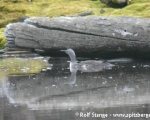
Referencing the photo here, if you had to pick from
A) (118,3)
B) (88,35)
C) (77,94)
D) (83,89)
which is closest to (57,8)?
(118,3)

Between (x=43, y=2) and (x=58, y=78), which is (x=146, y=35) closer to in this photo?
(x=58, y=78)

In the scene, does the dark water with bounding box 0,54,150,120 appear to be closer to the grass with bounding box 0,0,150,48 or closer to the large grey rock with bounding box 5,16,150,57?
the large grey rock with bounding box 5,16,150,57

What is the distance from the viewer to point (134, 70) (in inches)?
Result: 996

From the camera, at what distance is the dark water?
15305 mm

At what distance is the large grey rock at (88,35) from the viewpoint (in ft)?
89.0

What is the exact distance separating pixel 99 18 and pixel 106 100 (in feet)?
37.0

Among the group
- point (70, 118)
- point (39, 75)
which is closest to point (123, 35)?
point (39, 75)

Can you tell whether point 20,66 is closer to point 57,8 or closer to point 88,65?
point 88,65

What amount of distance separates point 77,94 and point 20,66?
10904 millimetres

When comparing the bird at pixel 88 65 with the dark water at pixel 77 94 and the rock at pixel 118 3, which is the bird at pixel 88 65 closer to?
the dark water at pixel 77 94

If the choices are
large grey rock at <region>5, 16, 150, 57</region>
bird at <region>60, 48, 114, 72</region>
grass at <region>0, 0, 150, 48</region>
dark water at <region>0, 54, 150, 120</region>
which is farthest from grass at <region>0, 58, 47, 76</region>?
grass at <region>0, 0, 150, 48</region>

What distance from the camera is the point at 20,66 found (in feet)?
95.4

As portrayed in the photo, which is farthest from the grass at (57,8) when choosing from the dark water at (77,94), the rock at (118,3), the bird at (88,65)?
the dark water at (77,94)

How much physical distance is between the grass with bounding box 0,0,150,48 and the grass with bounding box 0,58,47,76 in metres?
11.6
